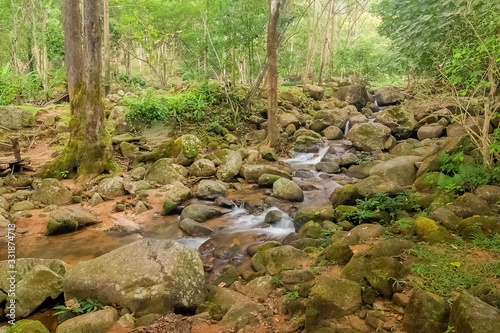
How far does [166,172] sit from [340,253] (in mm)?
6419

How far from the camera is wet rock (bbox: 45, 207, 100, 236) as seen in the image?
21.6 ft

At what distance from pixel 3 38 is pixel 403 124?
22.1 metres

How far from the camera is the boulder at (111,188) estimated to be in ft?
27.7

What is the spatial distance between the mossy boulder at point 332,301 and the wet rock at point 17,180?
8.44m

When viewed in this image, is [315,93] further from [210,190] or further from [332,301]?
[332,301]

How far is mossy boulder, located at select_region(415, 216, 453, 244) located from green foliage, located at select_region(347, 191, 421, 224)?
958 millimetres

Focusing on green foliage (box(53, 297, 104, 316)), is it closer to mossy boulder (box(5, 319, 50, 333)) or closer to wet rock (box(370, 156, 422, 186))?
mossy boulder (box(5, 319, 50, 333))

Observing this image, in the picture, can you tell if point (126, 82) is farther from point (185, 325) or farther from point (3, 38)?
point (185, 325)

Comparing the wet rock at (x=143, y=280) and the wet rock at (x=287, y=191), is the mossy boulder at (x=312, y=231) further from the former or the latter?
the wet rock at (x=143, y=280)

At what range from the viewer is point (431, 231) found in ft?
14.7

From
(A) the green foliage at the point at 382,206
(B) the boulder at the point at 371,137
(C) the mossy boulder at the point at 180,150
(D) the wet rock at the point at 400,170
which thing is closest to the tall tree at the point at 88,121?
(C) the mossy boulder at the point at 180,150

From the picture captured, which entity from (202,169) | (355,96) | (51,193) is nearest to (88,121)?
(51,193)

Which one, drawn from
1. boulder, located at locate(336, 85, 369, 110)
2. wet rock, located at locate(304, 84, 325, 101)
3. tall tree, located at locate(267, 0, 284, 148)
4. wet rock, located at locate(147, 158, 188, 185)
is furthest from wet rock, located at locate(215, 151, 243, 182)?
boulder, located at locate(336, 85, 369, 110)

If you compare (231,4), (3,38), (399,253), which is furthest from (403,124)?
(3,38)
